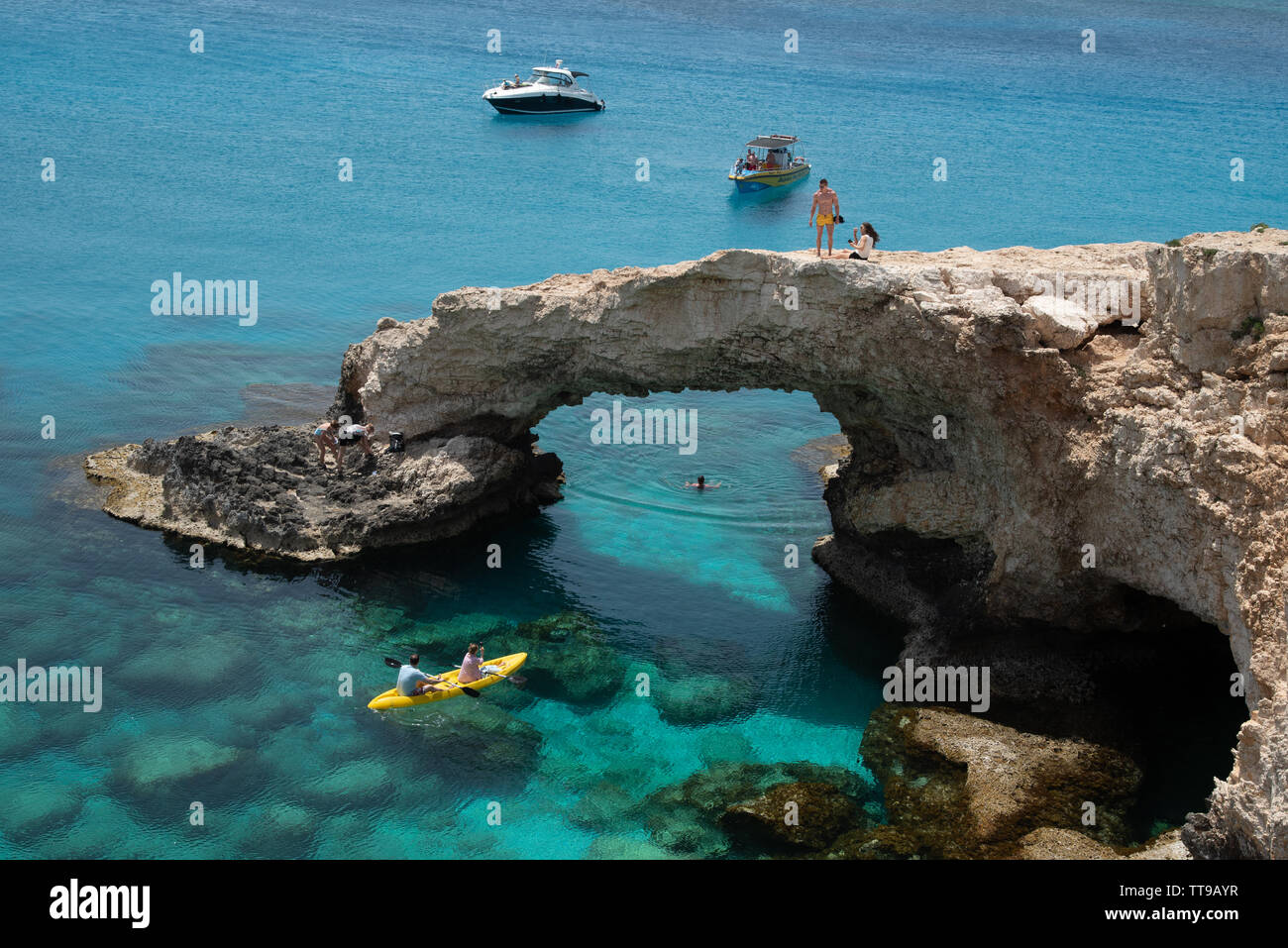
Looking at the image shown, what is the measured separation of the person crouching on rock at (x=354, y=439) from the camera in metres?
31.4

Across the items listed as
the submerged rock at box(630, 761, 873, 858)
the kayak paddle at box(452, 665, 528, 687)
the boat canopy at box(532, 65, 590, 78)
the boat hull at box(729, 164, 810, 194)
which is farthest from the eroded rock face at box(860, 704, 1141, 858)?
the boat canopy at box(532, 65, 590, 78)

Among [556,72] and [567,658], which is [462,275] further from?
[567,658]

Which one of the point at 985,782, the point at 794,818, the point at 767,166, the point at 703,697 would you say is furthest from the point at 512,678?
the point at 767,166

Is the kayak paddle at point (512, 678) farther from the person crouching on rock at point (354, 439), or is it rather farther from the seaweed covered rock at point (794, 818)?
the person crouching on rock at point (354, 439)

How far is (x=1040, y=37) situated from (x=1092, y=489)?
8213 centimetres

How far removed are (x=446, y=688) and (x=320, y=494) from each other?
838cm

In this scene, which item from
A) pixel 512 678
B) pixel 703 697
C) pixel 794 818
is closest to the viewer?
pixel 794 818

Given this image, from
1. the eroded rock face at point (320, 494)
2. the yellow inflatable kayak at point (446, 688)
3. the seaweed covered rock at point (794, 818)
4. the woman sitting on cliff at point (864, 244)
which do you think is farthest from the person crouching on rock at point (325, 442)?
the seaweed covered rock at point (794, 818)

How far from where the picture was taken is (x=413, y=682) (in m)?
23.9

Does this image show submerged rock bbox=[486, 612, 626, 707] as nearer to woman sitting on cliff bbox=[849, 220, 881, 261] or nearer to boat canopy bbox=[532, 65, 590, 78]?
woman sitting on cliff bbox=[849, 220, 881, 261]

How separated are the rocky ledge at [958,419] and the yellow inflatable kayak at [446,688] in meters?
5.70

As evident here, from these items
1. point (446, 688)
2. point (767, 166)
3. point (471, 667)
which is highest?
point (767, 166)

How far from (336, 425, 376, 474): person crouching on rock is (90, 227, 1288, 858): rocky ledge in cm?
53

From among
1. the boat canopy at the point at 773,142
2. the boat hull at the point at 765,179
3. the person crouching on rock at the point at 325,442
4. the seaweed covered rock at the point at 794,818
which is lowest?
the seaweed covered rock at the point at 794,818
